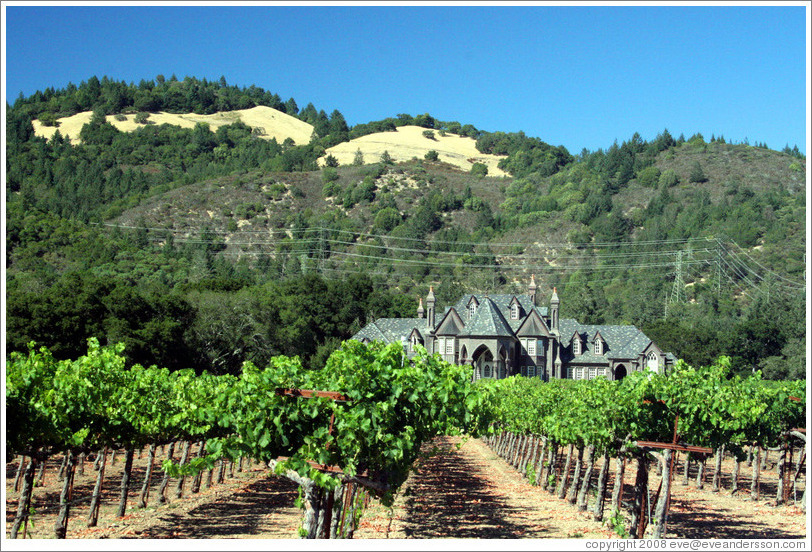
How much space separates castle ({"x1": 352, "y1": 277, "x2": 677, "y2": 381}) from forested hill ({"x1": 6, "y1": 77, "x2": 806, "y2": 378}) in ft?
31.6

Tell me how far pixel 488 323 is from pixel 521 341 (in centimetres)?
432

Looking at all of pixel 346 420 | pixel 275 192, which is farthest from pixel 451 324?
pixel 275 192

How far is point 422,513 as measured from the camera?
25.8 metres

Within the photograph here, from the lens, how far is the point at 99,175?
197 m

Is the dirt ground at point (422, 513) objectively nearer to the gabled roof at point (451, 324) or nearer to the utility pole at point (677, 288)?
the gabled roof at point (451, 324)

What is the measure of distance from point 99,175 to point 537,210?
318 ft

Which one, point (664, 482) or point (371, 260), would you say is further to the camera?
point (371, 260)

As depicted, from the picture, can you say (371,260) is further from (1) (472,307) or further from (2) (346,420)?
(2) (346,420)

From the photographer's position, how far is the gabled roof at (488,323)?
269ft

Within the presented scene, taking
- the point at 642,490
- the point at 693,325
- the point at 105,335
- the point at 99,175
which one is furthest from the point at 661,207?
the point at 642,490

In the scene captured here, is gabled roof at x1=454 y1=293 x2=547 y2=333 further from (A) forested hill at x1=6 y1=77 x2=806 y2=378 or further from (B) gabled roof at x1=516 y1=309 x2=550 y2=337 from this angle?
(A) forested hill at x1=6 y1=77 x2=806 y2=378

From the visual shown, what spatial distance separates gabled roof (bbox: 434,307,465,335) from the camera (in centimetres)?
8419

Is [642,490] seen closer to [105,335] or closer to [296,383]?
[296,383]

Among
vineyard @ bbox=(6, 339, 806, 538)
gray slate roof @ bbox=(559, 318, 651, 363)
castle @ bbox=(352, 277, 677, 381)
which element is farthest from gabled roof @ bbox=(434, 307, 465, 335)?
vineyard @ bbox=(6, 339, 806, 538)
